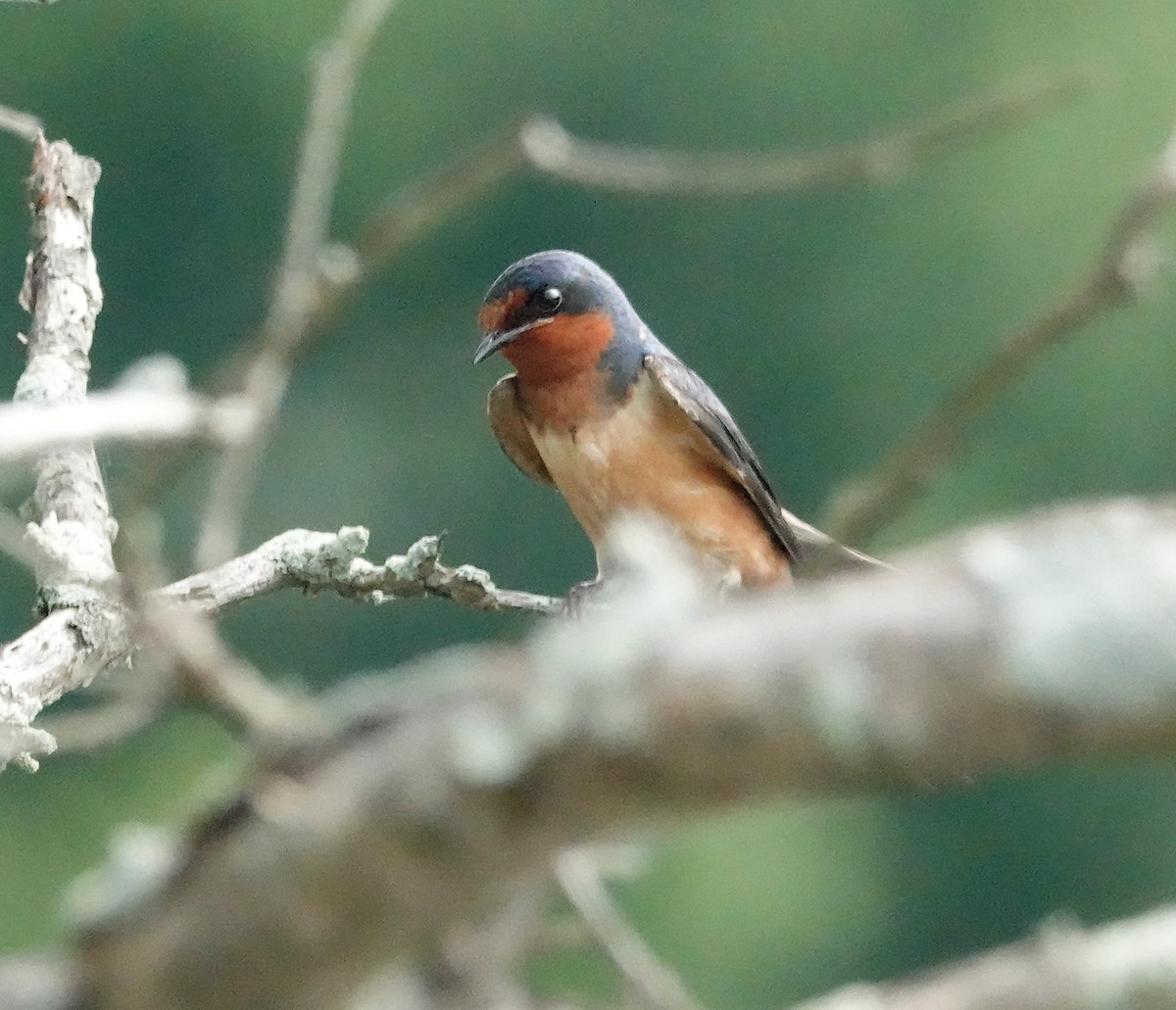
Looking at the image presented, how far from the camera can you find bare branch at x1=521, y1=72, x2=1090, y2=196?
0.66 meters

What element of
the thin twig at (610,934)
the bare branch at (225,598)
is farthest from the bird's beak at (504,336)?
the thin twig at (610,934)

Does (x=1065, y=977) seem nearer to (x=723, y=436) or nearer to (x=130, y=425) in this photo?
(x=130, y=425)

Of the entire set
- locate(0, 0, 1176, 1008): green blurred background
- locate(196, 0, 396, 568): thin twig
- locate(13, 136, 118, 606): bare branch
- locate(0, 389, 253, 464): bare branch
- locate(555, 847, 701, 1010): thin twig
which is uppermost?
locate(0, 0, 1176, 1008): green blurred background

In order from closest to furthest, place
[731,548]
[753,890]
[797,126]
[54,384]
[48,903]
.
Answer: [54,384] < [731,548] < [48,903] < [753,890] < [797,126]

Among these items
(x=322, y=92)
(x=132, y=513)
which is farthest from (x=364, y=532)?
(x=132, y=513)

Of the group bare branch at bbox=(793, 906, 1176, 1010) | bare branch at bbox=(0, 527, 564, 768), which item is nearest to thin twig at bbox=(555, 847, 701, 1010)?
bare branch at bbox=(793, 906, 1176, 1010)

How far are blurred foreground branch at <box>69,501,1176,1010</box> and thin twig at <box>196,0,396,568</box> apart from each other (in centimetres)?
10

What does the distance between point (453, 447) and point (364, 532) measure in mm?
3768

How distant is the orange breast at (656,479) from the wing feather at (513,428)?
0.06 metres

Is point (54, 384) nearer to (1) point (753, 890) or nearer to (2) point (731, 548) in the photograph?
(2) point (731, 548)

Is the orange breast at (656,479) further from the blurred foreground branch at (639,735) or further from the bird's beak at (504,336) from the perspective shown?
the blurred foreground branch at (639,735)

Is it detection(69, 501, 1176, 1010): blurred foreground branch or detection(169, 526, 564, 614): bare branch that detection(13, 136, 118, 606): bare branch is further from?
detection(69, 501, 1176, 1010): blurred foreground branch

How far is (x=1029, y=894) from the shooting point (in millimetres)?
5262

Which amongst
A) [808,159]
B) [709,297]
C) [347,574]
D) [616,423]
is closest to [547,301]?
[616,423]
